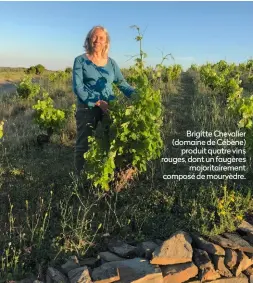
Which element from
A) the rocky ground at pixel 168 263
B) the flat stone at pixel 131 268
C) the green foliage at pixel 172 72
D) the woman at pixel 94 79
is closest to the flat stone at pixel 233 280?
the rocky ground at pixel 168 263

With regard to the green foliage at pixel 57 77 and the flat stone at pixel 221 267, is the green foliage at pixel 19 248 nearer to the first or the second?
the flat stone at pixel 221 267

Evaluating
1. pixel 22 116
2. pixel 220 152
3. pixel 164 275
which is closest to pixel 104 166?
pixel 164 275

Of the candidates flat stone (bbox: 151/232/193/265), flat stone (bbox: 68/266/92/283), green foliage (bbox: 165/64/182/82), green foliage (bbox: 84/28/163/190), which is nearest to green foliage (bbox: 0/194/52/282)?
flat stone (bbox: 68/266/92/283)

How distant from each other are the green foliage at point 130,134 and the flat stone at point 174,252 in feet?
4.32

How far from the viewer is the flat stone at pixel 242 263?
3.36 metres

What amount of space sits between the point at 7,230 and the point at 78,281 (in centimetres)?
136

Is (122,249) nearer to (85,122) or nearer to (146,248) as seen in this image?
(146,248)

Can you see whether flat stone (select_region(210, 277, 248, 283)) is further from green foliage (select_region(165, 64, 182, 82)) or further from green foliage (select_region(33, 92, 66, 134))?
green foliage (select_region(165, 64, 182, 82))

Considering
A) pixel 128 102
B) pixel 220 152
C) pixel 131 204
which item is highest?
pixel 128 102

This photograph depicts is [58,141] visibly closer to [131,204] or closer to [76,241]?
[131,204]

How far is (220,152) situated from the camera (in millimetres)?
6008

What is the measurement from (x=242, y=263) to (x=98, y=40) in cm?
289

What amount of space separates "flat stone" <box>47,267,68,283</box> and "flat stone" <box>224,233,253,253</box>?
1615 mm

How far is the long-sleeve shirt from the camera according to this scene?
177 inches
